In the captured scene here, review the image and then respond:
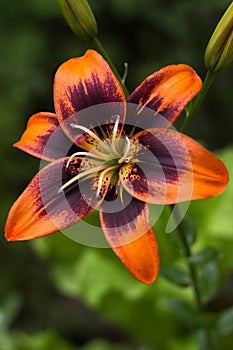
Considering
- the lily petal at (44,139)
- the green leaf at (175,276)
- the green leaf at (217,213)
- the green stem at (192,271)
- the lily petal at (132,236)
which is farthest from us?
the green leaf at (217,213)

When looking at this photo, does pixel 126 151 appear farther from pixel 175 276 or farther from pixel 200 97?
pixel 175 276

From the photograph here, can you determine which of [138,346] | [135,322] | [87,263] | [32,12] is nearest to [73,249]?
[87,263]

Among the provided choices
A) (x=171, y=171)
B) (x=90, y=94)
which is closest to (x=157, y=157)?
(x=171, y=171)

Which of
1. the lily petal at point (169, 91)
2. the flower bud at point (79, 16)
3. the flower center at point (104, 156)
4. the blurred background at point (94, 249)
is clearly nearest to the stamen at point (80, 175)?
the flower center at point (104, 156)

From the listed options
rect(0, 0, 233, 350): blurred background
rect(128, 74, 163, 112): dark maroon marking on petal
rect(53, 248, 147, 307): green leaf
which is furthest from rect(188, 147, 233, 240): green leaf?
rect(128, 74, 163, 112): dark maroon marking on petal

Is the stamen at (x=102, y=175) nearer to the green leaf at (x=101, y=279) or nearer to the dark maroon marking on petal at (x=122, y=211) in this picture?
the dark maroon marking on petal at (x=122, y=211)

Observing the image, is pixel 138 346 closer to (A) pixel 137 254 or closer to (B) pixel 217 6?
Result: (B) pixel 217 6
